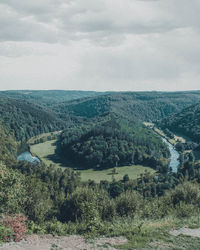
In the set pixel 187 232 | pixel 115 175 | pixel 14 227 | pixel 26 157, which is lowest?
pixel 115 175

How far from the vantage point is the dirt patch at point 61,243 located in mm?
23325

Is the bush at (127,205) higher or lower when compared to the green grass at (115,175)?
higher

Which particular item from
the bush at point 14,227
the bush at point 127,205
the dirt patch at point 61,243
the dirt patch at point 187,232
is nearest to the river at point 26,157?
the bush at point 127,205

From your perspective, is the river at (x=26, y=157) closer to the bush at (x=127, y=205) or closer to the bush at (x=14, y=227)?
the bush at (x=127, y=205)

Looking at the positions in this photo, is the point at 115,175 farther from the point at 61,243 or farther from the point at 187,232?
the point at 61,243

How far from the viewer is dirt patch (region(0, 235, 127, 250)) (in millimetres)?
23325

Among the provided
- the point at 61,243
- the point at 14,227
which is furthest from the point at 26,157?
the point at 61,243

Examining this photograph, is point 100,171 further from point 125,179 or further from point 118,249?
point 118,249

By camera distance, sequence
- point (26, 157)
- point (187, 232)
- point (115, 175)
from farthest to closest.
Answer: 1. point (26, 157)
2. point (115, 175)
3. point (187, 232)

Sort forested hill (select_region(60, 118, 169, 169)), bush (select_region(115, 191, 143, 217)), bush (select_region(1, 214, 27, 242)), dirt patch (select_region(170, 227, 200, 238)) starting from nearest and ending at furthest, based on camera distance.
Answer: bush (select_region(1, 214, 27, 242))
dirt patch (select_region(170, 227, 200, 238))
bush (select_region(115, 191, 143, 217))
forested hill (select_region(60, 118, 169, 169))

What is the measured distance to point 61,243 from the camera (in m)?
24.9

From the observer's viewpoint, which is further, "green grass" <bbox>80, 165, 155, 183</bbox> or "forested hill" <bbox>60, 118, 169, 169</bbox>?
"forested hill" <bbox>60, 118, 169, 169</bbox>

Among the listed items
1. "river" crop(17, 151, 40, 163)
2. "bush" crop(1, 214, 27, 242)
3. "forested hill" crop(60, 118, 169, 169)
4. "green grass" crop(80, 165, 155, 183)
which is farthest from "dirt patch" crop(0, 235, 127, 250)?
"river" crop(17, 151, 40, 163)

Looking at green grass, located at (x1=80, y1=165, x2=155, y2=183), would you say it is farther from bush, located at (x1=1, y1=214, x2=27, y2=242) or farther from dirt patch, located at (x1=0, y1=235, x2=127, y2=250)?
bush, located at (x1=1, y1=214, x2=27, y2=242)
